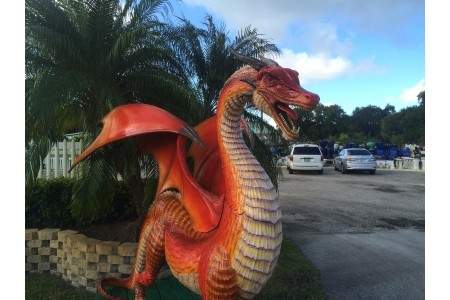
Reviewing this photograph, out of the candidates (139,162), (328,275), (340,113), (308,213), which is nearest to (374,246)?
(328,275)

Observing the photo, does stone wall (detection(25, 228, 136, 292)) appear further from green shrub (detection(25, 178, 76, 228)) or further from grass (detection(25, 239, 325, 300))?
green shrub (detection(25, 178, 76, 228))

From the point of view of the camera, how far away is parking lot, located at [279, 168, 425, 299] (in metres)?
4.21

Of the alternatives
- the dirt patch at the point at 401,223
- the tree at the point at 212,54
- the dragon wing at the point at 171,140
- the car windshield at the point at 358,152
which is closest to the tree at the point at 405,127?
the car windshield at the point at 358,152

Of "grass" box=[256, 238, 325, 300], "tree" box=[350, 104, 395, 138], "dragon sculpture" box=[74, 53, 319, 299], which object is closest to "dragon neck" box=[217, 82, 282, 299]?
"dragon sculpture" box=[74, 53, 319, 299]

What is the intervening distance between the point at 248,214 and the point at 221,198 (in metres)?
0.29

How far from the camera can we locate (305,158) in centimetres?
1739

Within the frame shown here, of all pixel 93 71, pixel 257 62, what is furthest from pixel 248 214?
pixel 93 71

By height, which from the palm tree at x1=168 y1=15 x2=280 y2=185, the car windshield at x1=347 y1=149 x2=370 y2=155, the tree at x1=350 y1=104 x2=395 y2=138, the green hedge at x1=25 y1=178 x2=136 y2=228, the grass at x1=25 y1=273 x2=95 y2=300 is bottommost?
the grass at x1=25 y1=273 x2=95 y2=300

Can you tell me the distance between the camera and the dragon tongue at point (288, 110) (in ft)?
6.38

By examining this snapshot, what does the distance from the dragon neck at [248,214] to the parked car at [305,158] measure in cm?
1549

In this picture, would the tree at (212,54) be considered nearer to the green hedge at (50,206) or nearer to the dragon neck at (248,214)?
the green hedge at (50,206)

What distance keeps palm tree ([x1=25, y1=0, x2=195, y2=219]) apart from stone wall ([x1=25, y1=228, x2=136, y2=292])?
1.30 feet

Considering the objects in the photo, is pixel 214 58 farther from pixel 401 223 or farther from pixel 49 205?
pixel 401 223

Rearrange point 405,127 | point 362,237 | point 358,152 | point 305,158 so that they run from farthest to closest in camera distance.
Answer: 1. point 405,127
2. point 358,152
3. point 305,158
4. point 362,237
